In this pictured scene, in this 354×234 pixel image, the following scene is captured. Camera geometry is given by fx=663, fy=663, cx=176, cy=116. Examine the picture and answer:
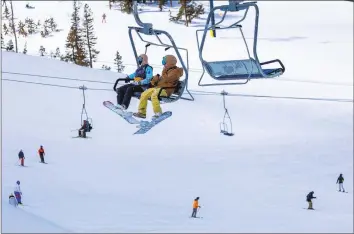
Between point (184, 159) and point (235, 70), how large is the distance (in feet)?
69.2

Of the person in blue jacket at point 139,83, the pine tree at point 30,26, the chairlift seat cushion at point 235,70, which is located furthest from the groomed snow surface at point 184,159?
the pine tree at point 30,26

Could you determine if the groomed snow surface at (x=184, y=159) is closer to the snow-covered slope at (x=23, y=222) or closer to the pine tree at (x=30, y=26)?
the snow-covered slope at (x=23, y=222)

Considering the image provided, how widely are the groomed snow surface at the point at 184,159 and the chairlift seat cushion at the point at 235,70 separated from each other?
341 cm

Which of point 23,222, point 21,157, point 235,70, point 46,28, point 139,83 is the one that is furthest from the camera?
point 46,28

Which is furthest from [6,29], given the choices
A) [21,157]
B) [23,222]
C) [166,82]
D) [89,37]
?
[166,82]

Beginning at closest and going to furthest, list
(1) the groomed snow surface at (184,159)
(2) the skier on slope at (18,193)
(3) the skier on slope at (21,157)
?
1. (2) the skier on slope at (18,193)
2. (1) the groomed snow surface at (184,159)
3. (3) the skier on slope at (21,157)

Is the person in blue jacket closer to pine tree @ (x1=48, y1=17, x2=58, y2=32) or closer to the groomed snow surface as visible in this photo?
the groomed snow surface

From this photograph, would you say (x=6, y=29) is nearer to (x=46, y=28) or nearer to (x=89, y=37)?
(x=46, y=28)

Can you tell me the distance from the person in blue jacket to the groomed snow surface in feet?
7.50

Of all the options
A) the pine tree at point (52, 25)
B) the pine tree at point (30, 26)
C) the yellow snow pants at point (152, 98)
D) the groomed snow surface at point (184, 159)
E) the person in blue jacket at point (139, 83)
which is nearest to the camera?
the yellow snow pants at point (152, 98)

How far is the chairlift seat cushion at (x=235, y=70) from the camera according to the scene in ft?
27.9

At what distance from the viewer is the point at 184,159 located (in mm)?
29672

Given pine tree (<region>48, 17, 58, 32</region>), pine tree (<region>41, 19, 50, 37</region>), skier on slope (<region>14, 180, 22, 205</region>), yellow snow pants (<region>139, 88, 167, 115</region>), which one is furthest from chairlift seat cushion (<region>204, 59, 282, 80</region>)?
pine tree (<region>48, 17, 58, 32</region>)

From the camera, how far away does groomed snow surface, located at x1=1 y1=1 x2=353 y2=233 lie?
844 inches
